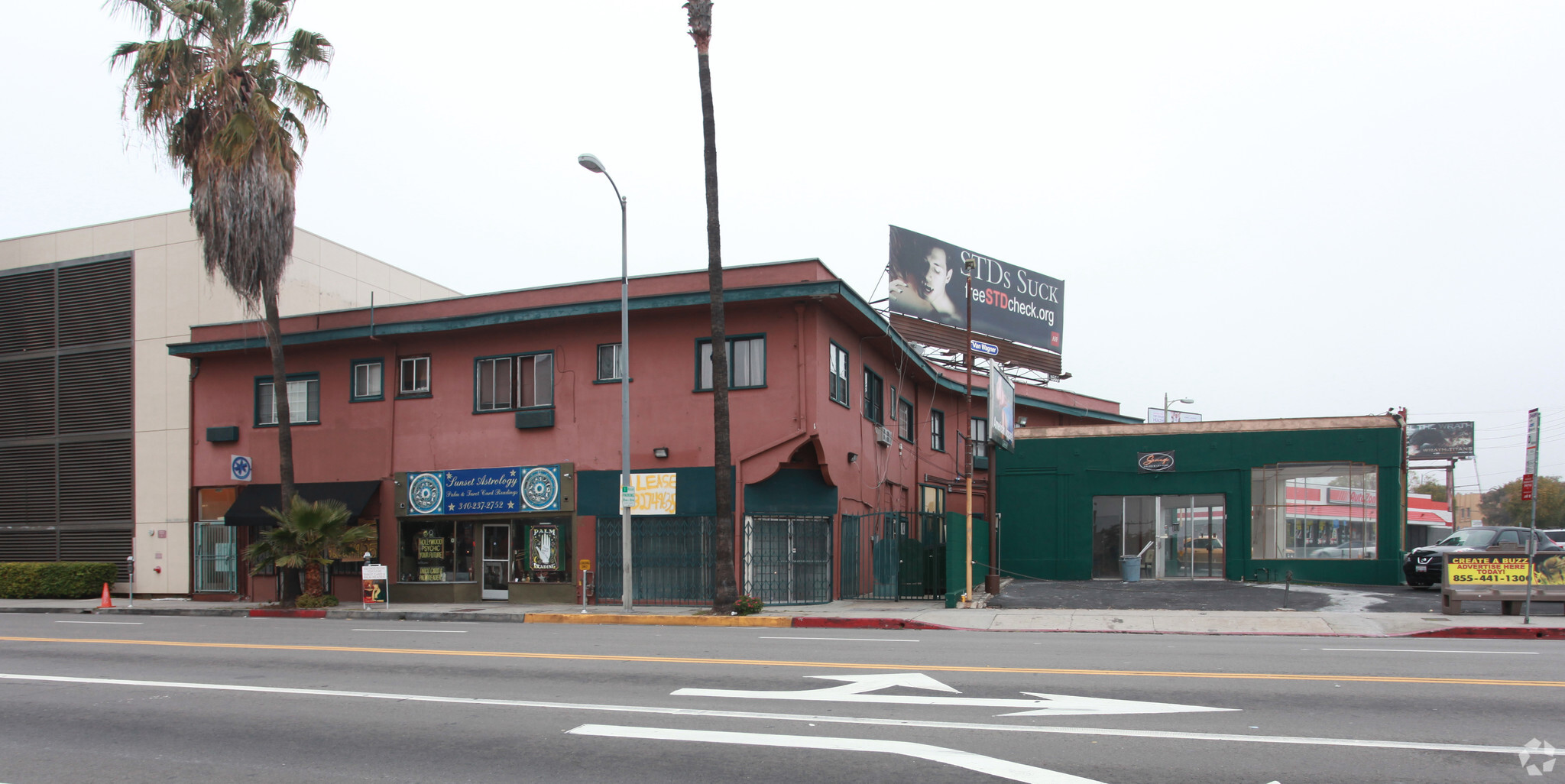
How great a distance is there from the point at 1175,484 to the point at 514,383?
1921 cm

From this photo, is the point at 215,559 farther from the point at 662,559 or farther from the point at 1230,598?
the point at 1230,598

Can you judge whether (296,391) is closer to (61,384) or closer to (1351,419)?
(61,384)

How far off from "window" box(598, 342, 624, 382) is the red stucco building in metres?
0.07

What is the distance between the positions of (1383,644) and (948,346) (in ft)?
72.3

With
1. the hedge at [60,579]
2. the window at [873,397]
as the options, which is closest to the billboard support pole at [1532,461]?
the window at [873,397]

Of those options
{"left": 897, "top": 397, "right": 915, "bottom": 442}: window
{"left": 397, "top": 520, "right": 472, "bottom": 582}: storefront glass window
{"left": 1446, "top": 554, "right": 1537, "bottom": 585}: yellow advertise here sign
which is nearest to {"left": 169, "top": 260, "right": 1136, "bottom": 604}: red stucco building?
{"left": 397, "top": 520, "right": 472, "bottom": 582}: storefront glass window

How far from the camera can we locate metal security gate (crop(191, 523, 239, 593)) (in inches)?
1048

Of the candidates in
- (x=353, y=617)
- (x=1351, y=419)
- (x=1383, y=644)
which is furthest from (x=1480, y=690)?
(x=1351, y=419)

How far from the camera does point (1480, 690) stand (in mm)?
9273

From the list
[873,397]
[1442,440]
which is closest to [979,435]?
[873,397]

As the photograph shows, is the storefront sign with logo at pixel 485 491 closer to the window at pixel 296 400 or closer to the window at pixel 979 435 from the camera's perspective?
the window at pixel 296 400

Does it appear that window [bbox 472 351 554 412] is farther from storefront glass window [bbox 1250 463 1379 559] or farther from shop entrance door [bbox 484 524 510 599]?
storefront glass window [bbox 1250 463 1379 559]

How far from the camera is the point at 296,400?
26484mm

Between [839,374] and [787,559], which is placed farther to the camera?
[839,374]
